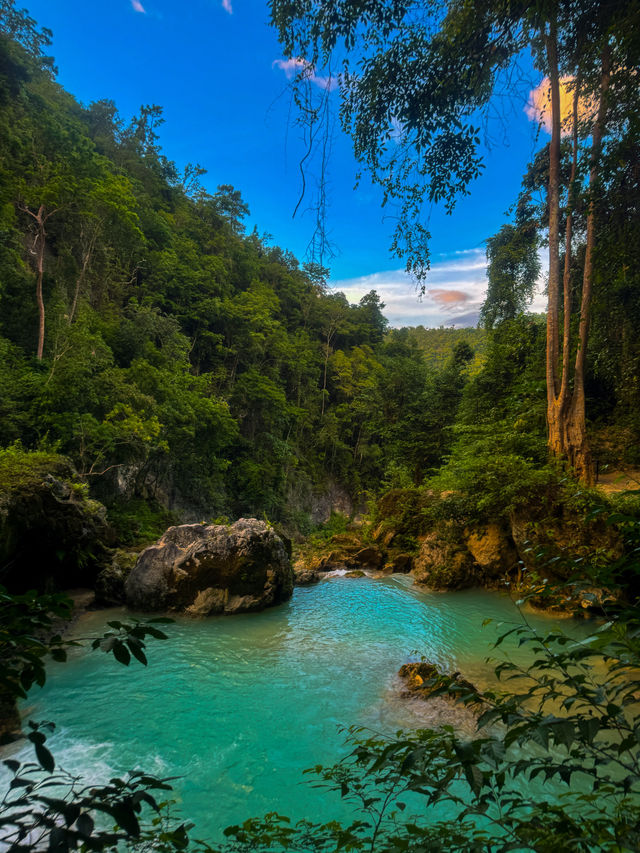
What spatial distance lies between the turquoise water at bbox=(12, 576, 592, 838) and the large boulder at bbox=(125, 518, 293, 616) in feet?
1.43

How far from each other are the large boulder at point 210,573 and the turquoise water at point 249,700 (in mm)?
437

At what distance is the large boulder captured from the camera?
27.6 ft

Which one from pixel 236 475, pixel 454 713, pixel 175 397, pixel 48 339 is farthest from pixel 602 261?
pixel 236 475

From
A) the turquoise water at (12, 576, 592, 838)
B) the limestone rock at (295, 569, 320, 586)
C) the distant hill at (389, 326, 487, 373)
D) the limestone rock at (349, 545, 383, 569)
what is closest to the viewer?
the turquoise water at (12, 576, 592, 838)

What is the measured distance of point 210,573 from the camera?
8.64 metres

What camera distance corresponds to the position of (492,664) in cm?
613

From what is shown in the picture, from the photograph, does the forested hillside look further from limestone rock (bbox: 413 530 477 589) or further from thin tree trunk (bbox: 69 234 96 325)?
limestone rock (bbox: 413 530 477 589)

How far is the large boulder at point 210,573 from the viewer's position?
27.6 ft

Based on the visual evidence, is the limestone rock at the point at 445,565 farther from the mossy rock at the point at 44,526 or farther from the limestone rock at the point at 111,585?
the mossy rock at the point at 44,526

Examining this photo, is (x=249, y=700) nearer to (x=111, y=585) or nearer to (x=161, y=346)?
(x=111, y=585)

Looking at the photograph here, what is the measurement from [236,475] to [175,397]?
8.27 m

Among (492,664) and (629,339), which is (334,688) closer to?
(492,664)

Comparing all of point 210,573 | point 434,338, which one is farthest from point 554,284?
point 434,338

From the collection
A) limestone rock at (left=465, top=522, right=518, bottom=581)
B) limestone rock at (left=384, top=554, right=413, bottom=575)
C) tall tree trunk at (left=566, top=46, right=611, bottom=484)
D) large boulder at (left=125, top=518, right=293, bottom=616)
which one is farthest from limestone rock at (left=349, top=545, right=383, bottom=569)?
tall tree trunk at (left=566, top=46, right=611, bottom=484)
